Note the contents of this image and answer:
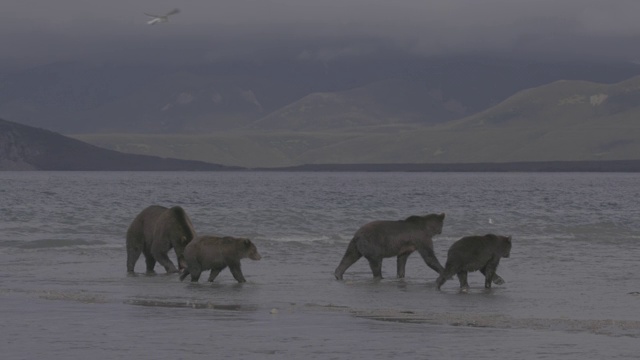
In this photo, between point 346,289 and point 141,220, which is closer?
point 346,289

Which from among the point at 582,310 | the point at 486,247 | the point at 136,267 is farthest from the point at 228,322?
the point at 136,267

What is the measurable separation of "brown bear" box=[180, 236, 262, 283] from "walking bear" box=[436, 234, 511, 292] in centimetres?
328

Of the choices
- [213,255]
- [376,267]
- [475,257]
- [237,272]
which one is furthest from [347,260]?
[475,257]

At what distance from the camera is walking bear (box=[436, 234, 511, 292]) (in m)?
21.1

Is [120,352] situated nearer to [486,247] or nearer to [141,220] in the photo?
[486,247]

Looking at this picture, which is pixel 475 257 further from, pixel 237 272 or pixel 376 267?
pixel 237 272

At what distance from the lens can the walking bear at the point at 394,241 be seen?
23.2 meters

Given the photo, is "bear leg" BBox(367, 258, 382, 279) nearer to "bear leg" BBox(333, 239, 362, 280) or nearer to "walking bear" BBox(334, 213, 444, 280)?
"walking bear" BBox(334, 213, 444, 280)

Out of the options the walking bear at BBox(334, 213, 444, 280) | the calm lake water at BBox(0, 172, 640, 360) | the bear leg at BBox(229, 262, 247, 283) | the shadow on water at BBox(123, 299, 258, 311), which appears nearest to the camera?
the calm lake water at BBox(0, 172, 640, 360)

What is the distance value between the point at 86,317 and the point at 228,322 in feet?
5.69

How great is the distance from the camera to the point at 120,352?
1334 centimetres

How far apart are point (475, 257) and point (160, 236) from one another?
577 centimetres

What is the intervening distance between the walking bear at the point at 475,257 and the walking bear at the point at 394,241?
167 cm

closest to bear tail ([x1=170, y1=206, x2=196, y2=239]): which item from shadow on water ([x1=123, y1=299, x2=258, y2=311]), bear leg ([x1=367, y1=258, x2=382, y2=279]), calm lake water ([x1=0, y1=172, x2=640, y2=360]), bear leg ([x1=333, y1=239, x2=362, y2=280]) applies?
calm lake water ([x1=0, y1=172, x2=640, y2=360])
